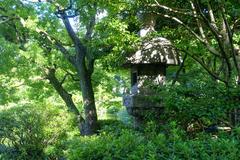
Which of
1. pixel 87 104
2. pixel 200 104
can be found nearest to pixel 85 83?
pixel 87 104

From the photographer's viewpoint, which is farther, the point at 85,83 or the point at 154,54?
the point at 85,83

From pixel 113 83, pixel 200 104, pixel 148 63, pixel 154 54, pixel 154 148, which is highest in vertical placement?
pixel 154 54

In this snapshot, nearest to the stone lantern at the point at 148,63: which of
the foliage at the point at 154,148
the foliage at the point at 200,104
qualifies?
the foliage at the point at 200,104

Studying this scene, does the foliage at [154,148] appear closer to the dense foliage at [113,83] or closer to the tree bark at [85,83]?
the dense foliage at [113,83]

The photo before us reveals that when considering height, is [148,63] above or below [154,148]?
above

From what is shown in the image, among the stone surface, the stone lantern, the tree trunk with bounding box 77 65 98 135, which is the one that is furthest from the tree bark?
the stone surface

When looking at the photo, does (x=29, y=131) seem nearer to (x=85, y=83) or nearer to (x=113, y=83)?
(x=85, y=83)

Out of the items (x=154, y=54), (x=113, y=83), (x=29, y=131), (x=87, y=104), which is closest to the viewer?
(x=154, y=54)

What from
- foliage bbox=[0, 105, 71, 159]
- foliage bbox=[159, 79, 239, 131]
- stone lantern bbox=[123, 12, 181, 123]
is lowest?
foliage bbox=[0, 105, 71, 159]

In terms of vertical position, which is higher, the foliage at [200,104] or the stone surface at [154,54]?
the stone surface at [154,54]

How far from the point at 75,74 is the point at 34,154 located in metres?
5.94

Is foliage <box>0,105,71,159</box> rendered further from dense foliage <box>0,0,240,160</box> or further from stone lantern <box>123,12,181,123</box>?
stone lantern <box>123,12,181,123</box>

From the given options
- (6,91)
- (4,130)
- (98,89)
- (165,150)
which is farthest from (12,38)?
(165,150)

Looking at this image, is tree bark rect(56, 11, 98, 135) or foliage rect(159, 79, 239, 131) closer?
foliage rect(159, 79, 239, 131)
